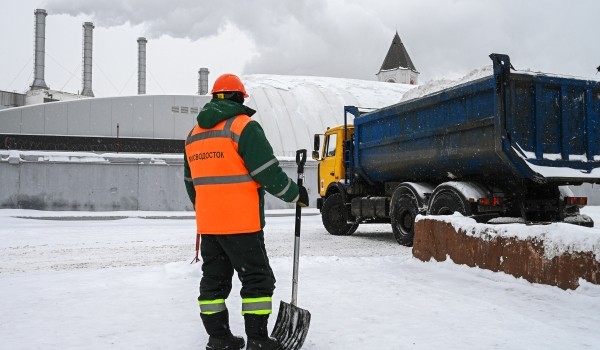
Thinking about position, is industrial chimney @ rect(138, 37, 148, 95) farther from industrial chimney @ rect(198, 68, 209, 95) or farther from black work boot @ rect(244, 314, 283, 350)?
black work boot @ rect(244, 314, 283, 350)

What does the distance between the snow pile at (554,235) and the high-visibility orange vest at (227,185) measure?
2.97 m

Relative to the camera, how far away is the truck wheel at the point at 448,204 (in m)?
7.92

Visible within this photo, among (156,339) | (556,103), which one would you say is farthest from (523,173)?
(156,339)

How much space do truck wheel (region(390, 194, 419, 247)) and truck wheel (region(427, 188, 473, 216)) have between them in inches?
27.9

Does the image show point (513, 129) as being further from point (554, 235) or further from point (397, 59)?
point (397, 59)

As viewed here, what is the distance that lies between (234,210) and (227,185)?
0.55 feet

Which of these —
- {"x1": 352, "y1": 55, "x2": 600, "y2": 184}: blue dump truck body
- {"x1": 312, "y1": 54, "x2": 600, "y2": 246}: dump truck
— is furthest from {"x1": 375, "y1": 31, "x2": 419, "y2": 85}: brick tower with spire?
{"x1": 352, "y1": 55, "x2": 600, "y2": 184}: blue dump truck body

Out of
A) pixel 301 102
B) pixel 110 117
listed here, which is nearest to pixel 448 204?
pixel 110 117

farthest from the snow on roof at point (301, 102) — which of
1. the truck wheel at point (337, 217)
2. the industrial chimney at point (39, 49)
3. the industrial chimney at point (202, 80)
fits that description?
the industrial chimney at point (39, 49)

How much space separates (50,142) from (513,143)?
22.9 m

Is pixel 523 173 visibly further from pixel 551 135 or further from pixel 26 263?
pixel 26 263

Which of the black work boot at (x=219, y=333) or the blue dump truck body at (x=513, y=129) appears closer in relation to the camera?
the black work boot at (x=219, y=333)

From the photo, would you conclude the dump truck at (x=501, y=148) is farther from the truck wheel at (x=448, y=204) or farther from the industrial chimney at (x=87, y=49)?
the industrial chimney at (x=87, y=49)

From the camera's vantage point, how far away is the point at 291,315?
340 cm
